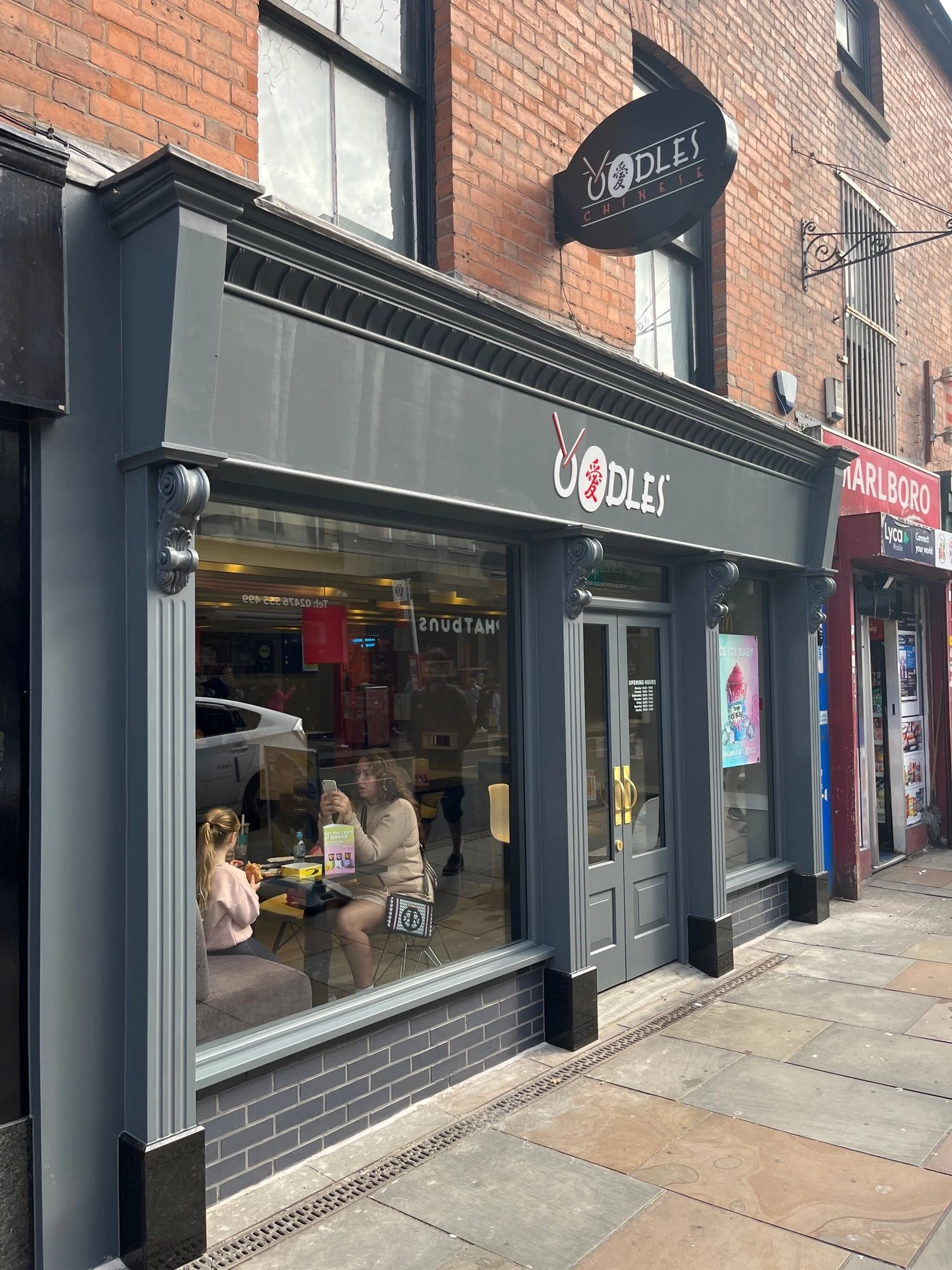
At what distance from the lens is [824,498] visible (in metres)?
8.14

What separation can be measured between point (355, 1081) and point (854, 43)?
35.3 ft

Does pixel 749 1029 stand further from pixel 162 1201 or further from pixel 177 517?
pixel 177 517

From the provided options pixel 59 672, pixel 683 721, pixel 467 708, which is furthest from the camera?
pixel 683 721

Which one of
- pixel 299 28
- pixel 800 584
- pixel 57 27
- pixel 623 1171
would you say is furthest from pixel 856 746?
pixel 57 27

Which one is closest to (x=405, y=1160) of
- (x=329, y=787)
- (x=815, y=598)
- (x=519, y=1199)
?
(x=519, y=1199)

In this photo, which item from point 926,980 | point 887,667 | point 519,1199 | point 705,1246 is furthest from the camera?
point 887,667

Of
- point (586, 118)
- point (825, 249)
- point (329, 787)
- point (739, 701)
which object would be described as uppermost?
point (825, 249)

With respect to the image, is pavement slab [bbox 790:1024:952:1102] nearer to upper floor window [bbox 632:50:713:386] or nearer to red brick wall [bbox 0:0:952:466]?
red brick wall [bbox 0:0:952:466]

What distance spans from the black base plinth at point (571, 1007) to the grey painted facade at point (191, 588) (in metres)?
0.12

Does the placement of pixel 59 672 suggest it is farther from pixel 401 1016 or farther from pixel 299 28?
pixel 299 28

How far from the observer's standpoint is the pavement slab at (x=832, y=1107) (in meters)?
4.34

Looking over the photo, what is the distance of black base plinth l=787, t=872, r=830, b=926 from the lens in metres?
7.98

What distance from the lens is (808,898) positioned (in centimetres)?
800

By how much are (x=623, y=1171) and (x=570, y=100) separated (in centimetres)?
564
